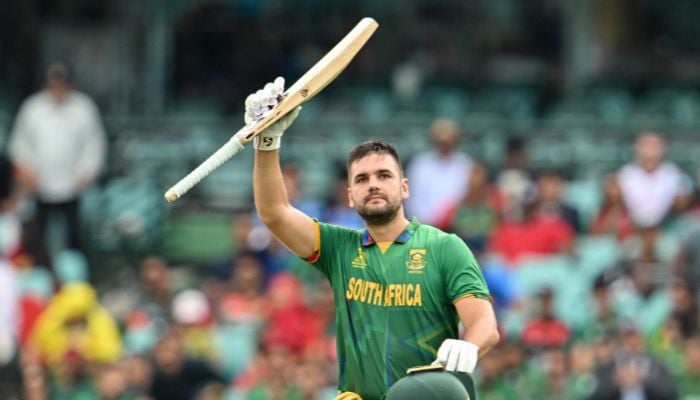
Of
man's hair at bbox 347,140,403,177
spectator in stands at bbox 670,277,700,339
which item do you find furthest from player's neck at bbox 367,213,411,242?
spectator in stands at bbox 670,277,700,339

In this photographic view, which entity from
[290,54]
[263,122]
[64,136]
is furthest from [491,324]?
[290,54]

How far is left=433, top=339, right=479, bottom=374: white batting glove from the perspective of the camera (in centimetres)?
688

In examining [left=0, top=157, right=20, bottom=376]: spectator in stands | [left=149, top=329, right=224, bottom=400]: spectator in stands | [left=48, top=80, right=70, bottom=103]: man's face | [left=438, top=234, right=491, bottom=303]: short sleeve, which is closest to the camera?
[left=438, top=234, right=491, bottom=303]: short sleeve

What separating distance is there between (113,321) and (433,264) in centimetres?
731

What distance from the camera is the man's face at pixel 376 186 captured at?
748 centimetres

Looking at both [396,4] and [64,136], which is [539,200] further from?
[396,4]

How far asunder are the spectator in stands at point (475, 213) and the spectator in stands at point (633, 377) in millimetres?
2194

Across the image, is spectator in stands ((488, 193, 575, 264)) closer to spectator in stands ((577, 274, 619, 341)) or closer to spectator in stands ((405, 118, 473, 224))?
spectator in stands ((405, 118, 473, 224))

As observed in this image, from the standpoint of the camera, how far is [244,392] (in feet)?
42.2

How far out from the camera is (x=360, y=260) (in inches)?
301

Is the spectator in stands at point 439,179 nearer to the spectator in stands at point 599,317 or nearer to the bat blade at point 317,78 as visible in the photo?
the spectator in stands at point 599,317

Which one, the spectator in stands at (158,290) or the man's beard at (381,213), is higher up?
the man's beard at (381,213)

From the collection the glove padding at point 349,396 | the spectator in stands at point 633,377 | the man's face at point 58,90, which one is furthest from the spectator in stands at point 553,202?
the glove padding at point 349,396

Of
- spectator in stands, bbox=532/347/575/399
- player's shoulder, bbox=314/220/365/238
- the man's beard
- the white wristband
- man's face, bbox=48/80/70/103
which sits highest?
man's face, bbox=48/80/70/103
